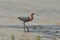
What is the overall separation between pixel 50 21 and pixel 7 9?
1138mm

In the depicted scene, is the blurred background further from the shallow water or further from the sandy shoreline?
the sandy shoreline

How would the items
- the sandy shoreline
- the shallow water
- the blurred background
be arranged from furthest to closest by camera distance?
the blurred background < the shallow water < the sandy shoreline

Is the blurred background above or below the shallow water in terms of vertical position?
above

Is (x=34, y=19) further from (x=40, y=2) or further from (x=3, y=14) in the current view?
(x=40, y=2)

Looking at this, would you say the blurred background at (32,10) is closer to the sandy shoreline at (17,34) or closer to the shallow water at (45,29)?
the shallow water at (45,29)

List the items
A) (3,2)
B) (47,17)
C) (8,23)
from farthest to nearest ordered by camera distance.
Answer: (3,2) < (47,17) < (8,23)

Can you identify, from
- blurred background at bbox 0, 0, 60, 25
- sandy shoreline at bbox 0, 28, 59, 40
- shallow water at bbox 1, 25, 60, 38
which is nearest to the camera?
sandy shoreline at bbox 0, 28, 59, 40

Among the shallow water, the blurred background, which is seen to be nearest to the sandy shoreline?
the shallow water

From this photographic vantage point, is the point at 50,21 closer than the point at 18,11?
Yes

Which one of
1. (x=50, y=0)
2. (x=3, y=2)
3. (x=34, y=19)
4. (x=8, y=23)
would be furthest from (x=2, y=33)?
(x=50, y=0)

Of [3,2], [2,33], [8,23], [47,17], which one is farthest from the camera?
[3,2]

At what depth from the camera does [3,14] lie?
6.76m

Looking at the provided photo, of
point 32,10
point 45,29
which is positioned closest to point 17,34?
point 45,29

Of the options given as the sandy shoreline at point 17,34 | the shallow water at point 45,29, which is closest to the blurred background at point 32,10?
the shallow water at point 45,29
